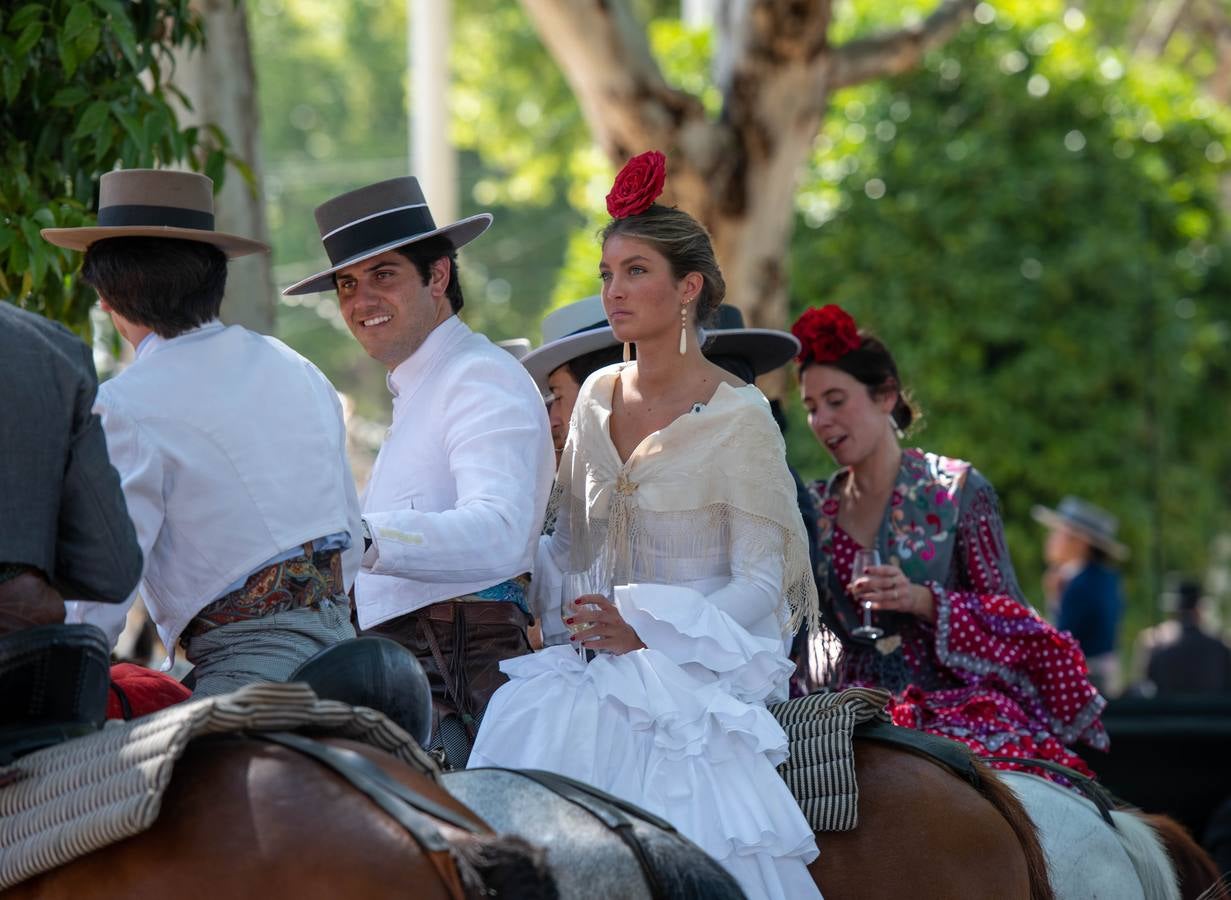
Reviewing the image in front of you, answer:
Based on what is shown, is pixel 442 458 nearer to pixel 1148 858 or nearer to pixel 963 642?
pixel 963 642

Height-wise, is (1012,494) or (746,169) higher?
(746,169)

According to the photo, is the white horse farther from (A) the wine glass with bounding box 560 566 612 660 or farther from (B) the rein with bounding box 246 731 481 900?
(B) the rein with bounding box 246 731 481 900

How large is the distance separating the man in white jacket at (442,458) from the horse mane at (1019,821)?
1.20 meters

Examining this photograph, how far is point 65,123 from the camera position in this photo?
541 centimetres

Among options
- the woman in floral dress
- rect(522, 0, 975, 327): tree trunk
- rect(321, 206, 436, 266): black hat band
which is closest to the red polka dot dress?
the woman in floral dress

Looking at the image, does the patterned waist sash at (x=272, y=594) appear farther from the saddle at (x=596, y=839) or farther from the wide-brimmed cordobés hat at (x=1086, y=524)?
the wide-brimmed cordobés hat at (x=1086, y=524)

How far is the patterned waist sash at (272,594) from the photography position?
3.81 m

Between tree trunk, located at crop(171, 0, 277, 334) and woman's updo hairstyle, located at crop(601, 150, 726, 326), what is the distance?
364 centimetres

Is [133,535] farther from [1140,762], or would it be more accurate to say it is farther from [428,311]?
[1140,762]

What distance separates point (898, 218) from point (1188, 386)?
3.21 m

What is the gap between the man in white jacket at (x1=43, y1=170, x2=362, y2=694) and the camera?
3.71 meters

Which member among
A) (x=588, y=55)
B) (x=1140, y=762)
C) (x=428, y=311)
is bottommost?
(x=1140, y=762)

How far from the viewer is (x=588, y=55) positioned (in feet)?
33.0

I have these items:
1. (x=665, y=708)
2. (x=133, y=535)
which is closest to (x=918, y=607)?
(x=665, y=708)
